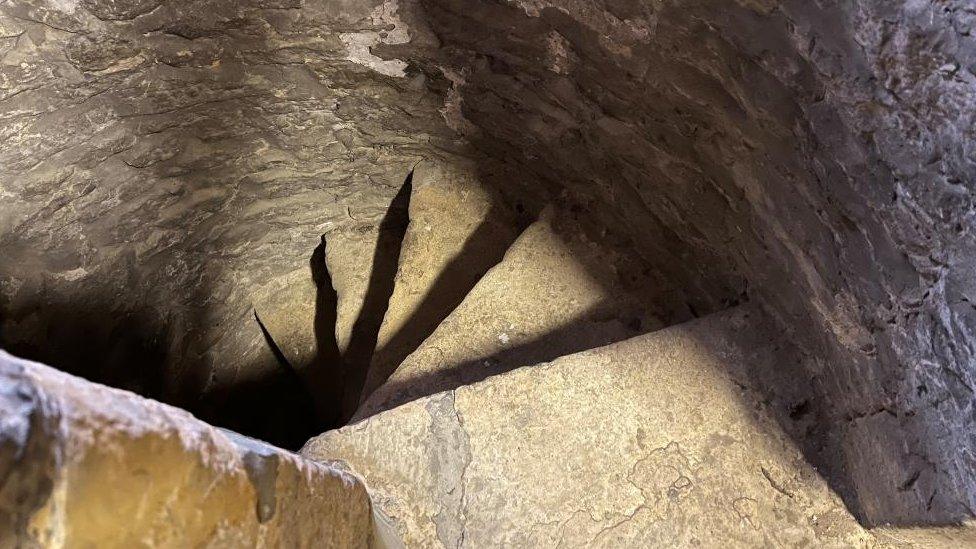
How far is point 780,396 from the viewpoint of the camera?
1663 millimetres

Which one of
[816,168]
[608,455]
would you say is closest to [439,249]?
[608,455]

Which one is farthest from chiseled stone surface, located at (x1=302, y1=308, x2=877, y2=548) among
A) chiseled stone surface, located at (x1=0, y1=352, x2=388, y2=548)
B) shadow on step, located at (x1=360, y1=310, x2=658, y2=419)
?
chiseled stone surface, located at (x1=0, y1=352, x2=388, y2=548)

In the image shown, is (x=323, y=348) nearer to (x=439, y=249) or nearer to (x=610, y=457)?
(x=439, y=249)

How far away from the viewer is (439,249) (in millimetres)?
2656

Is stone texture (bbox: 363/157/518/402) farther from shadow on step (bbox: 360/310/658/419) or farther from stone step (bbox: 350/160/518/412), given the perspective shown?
shadow on step (bbox: 360/310/658/419)

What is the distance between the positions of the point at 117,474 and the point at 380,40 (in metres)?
1.75

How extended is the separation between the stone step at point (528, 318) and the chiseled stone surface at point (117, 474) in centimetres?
111

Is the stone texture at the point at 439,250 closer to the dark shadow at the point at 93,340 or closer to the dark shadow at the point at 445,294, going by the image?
the dark shadow at the point at 445,294

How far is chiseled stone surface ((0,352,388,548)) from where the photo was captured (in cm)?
64

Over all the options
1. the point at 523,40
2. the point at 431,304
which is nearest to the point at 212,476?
the point at 523,40

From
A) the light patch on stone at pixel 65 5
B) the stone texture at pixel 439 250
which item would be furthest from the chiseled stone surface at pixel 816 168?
the light patch on stone at pixel 65 5

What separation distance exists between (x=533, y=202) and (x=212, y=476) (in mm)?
1925

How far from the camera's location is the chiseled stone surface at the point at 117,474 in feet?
2.11

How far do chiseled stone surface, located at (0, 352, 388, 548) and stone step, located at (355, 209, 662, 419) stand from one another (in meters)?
1.11
